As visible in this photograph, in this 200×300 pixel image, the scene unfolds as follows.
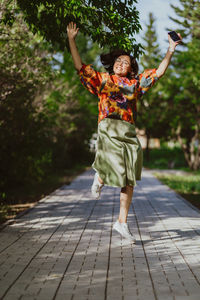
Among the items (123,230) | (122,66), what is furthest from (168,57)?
(123,230)

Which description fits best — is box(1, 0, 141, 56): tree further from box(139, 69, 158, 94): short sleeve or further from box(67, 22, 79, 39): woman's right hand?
box(139, 69, 158, 94): short sleeve

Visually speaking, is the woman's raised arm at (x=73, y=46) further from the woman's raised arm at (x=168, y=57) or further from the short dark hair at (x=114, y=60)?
the woman's raised arm at (x=168, y=57)

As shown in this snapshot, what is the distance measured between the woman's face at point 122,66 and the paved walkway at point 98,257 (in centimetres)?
215

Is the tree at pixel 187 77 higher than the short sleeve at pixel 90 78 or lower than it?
higher

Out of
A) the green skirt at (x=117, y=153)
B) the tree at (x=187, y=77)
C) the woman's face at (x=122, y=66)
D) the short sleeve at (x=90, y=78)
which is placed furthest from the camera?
the tree at (x=187, y=77)

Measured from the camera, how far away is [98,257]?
499 centimetres

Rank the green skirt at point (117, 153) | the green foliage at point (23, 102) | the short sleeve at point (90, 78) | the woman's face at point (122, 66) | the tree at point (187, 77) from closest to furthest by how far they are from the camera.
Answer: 1. the green skirt at point (117, 153)
2. the short sleeve at point (90, 78)
3. the woman's face at point (122, 66)
4. the green foliage at point (23, 102)
5. the tree at point (187, 77)

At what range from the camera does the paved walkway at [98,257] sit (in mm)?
3770

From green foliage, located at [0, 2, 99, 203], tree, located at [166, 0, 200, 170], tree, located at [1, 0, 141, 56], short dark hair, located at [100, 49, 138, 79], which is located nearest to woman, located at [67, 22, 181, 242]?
short dark hair, located at [100, 49, 138, 79]

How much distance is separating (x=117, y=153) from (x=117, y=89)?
79 centimetres

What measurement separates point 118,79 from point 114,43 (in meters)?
0.84

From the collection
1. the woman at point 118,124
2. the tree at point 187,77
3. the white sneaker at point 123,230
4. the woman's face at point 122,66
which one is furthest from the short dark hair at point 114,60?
the tree at point 187,77

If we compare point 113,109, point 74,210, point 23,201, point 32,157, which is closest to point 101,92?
point 113,109

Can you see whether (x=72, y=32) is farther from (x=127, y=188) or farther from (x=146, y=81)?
(x=127, y=188)
